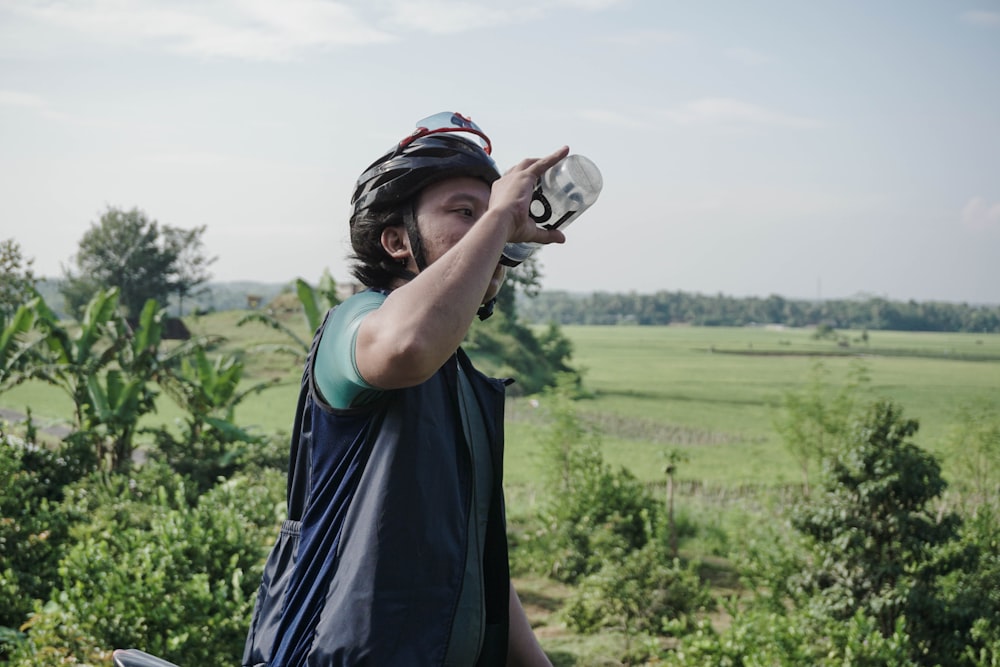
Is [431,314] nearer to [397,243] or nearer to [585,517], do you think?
[397,243]

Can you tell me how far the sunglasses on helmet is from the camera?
1.22m

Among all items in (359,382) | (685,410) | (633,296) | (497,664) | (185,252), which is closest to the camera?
(359,382)

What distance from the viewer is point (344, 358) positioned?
1.03 metres

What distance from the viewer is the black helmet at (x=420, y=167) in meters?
1.17

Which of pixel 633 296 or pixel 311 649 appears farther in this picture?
pixel 633 296

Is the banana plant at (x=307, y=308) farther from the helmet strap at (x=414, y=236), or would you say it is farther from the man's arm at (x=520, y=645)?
the helmet strap at (x=414, y=236)

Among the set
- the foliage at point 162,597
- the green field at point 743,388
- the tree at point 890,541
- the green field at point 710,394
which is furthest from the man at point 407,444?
the green field at point 743,388

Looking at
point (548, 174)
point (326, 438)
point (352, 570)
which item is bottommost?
point (352, 570)

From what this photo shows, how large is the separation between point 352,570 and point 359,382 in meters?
0.22

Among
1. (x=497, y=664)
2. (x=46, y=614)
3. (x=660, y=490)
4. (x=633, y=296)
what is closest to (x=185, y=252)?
(x=660, y=490)

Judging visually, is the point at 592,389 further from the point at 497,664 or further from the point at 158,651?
the point at 497,664

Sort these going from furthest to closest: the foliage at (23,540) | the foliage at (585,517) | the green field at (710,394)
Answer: the green field at (710,394) → the foliage at (585,517) → the foliage at (23,540)

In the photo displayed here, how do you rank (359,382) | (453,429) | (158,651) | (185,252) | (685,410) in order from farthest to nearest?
(685,410) < (185,252) < (158,651) < (453,429) < (359,382)

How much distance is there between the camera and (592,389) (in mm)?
20734
